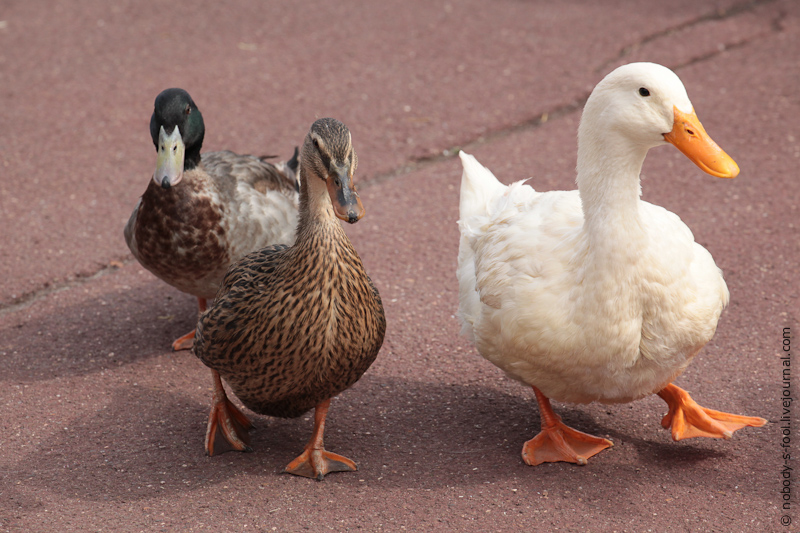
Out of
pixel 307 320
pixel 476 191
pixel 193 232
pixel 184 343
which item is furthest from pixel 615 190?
pixel 184 343

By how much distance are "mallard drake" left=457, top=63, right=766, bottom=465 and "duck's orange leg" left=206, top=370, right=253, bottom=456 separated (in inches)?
45.1

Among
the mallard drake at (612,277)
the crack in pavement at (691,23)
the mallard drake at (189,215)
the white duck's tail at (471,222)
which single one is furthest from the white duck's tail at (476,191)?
the crack in pavement at (691,23)

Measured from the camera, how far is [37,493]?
329 cm

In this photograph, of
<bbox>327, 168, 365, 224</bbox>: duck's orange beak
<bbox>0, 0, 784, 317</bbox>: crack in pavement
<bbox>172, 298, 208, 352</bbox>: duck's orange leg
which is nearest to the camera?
<bbox>327, 168, 365, 224</bbox>: duck's orange beak

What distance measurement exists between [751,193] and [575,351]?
2987 mm

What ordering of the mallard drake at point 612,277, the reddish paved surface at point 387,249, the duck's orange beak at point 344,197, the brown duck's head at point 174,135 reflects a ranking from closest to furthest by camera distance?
the duck's orange beak at point 344,197, the mallard drake at point 612,277, the reddish paved surface at point 387,249, the brown duck's head at point 174,135

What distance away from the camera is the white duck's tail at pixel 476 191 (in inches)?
157

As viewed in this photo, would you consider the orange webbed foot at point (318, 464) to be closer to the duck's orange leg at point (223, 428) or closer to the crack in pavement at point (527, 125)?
the duck's orange leg at point (223, 428)

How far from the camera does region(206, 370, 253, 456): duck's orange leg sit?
355 centimetres

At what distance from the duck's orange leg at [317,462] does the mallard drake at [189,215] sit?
1081mm

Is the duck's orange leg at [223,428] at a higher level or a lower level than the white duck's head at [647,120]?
lower

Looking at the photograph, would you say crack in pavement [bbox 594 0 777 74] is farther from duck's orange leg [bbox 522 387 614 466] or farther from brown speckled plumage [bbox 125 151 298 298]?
duck's orange leg [bbox 522 387 614 466]

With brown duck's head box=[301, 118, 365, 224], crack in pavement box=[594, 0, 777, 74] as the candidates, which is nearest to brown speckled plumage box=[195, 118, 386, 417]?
brown duck's head box=[301, 118, 365, 224]

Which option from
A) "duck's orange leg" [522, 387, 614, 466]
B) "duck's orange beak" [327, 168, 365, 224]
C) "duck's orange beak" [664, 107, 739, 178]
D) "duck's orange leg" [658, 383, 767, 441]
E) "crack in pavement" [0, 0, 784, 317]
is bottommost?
"duck's orange leg" [522, 387, 614, 466]
